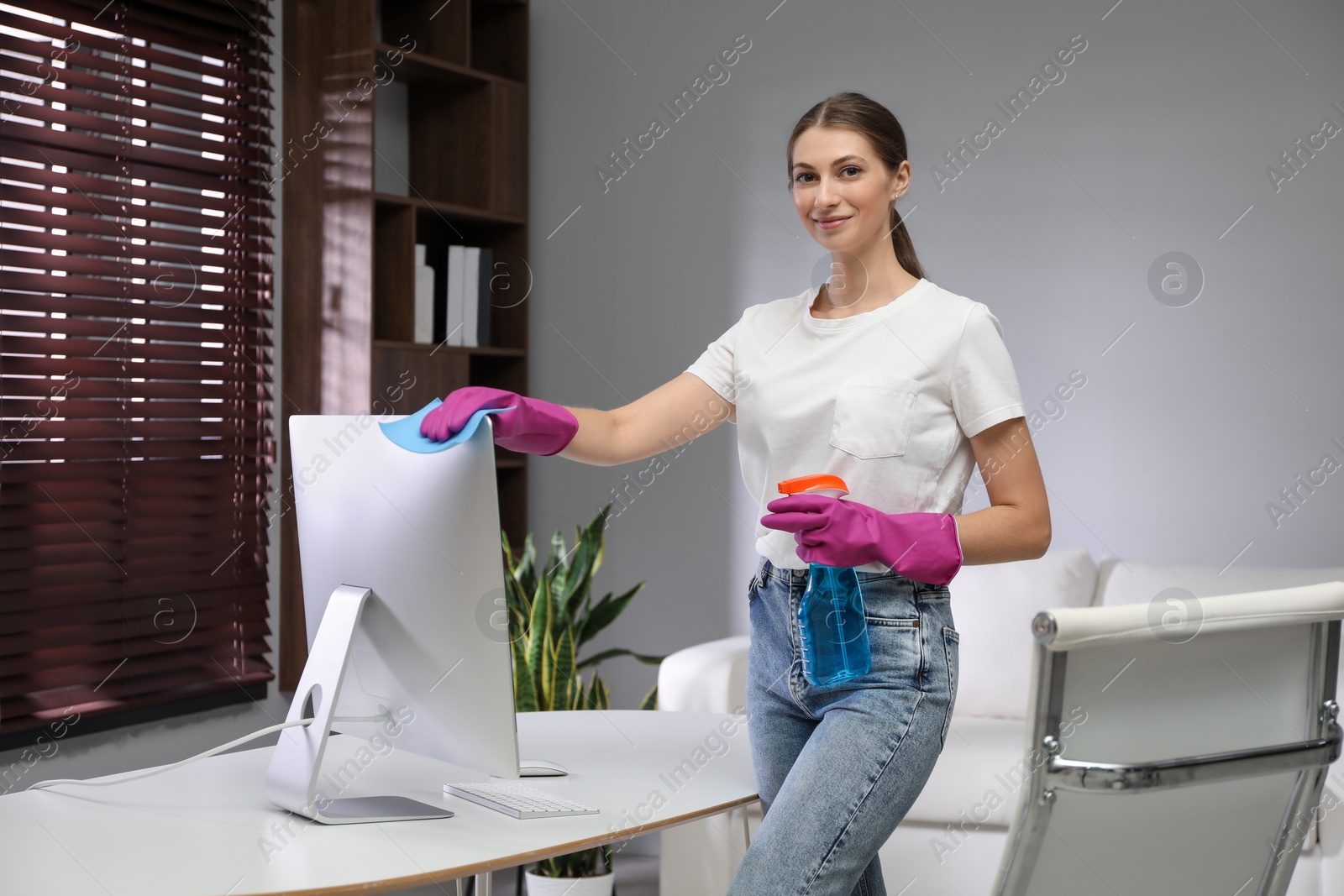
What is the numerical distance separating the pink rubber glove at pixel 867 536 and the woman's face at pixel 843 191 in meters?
0.36

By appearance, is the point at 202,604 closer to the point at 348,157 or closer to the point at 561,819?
the point at 348,157

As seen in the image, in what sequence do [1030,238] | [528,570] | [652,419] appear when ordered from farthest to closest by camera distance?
[1030,238] < [528,570] < [652,419]

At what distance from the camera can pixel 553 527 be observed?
3.82 m

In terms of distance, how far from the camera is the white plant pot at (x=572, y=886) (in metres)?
2.71

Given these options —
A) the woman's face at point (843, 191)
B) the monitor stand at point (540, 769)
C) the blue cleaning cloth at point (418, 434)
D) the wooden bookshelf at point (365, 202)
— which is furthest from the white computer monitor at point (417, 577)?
the wooden bookshelf at point (365, 202)

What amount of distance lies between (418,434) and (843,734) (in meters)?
0.57

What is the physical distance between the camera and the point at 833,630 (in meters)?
1.32

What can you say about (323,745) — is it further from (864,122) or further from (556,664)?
(556,664)

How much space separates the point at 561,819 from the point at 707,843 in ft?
4.51

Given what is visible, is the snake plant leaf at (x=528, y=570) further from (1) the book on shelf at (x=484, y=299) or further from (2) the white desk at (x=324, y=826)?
(2) the white desk at (x=324, y=826)

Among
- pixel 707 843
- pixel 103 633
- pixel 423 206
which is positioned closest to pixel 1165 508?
pixel 707 843

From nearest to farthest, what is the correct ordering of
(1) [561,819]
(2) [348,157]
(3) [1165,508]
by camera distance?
(1) [561,819]
(3) [1165,508]
(2) [348,157]

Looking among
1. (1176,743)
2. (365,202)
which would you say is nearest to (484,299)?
(365,202)

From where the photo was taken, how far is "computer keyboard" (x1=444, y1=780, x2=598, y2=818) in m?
1.30
